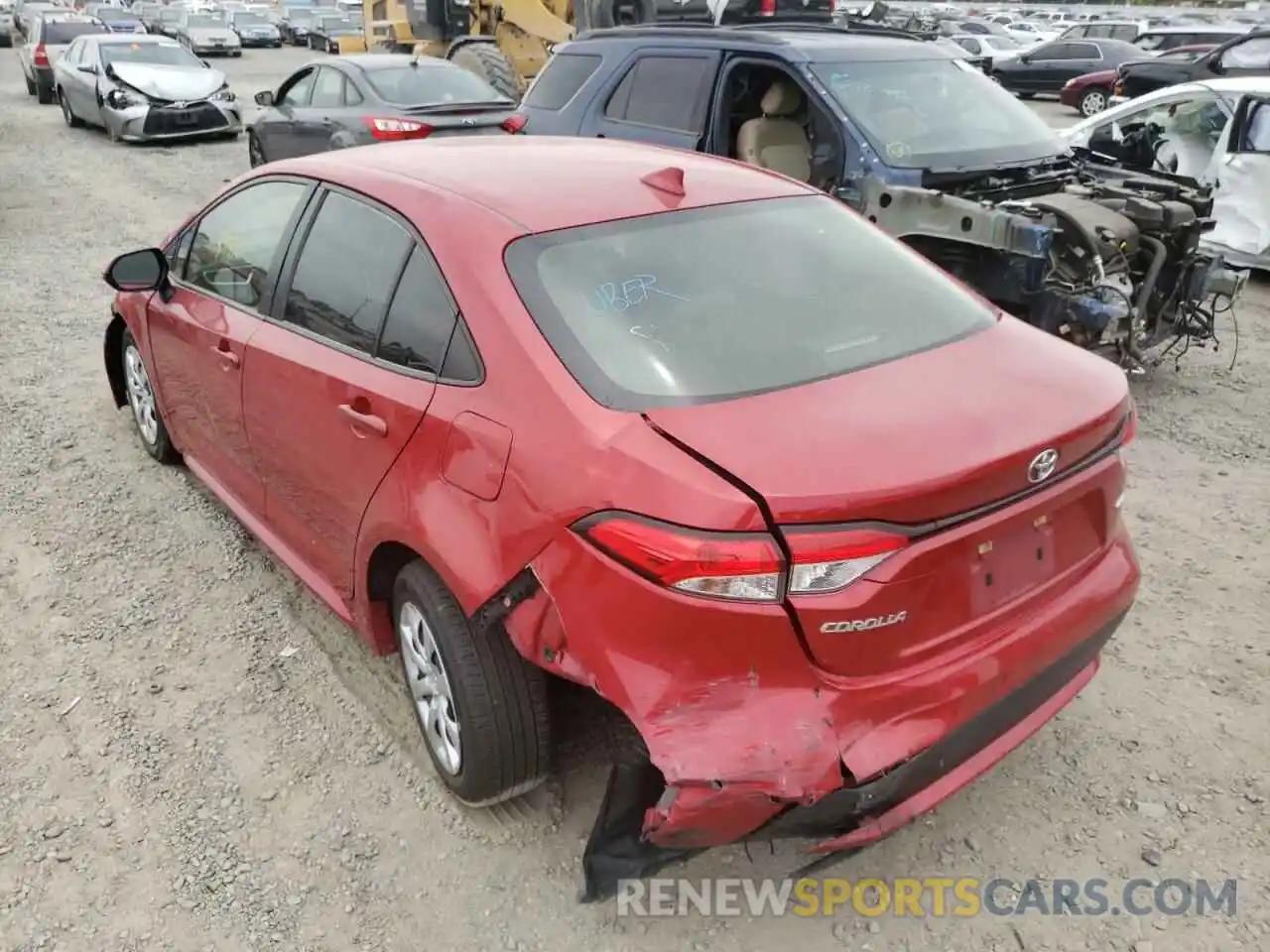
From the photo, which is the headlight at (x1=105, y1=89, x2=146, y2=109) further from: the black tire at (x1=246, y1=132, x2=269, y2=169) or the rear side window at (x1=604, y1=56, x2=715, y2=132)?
the rear side window at (x1=604, y1=56, x2=715, y2=132)

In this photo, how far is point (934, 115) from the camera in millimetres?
5898

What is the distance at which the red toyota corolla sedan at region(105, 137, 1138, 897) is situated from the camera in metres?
1.99

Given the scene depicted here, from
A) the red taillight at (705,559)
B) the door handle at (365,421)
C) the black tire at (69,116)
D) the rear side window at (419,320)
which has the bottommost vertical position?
the black tire at (69,116)

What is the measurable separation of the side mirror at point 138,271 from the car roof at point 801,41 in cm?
371

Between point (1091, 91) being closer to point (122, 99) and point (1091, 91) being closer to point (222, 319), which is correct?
point (122, 99)

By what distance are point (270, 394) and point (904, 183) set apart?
3.68 m

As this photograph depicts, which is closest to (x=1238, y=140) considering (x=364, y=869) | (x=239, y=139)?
(x=364, y=869)

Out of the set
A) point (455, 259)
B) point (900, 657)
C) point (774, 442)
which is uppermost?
point (455, 259)

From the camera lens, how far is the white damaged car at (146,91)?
14148mm

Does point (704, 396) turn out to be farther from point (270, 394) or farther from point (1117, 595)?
point (270, 394)

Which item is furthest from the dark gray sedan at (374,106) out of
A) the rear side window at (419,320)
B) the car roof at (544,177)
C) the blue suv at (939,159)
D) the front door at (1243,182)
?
the rear side window at (419,320)

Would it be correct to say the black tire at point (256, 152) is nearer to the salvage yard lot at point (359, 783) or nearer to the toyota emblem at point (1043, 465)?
the salvage yard lot at point (359, 783)

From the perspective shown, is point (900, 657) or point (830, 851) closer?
point (900, 657)

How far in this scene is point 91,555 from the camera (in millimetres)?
4070
